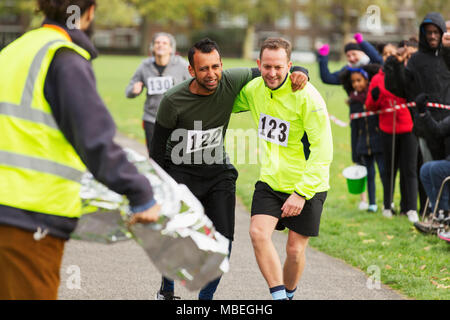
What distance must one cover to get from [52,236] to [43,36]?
867mm

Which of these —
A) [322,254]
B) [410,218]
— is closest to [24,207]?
[322,254]

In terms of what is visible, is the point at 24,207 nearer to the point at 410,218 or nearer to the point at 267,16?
the point at 410,218

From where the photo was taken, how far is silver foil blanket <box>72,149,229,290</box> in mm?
3361

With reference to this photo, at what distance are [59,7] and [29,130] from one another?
550mm

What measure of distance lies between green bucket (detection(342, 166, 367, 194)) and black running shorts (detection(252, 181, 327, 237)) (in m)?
4.16

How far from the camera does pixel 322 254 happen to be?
764cm

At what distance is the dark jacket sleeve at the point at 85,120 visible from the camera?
296 cm

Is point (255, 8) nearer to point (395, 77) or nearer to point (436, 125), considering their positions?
point (395, 77)

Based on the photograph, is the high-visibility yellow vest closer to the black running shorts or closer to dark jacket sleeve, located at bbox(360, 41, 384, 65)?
the black running shorts

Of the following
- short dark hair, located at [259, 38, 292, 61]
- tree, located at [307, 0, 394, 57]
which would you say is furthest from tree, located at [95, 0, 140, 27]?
short dark hair, located at [259, 38, 292, 61]

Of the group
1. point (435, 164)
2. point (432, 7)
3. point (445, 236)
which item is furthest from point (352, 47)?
point (432, 7)

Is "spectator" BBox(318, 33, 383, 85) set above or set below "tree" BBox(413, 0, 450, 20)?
below

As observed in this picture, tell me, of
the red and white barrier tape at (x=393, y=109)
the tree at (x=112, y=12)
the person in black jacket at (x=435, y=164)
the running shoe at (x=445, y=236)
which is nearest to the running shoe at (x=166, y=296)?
the running shoe at (x=445, y=236)

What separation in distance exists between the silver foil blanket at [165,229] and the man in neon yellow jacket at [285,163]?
1.58 meters
